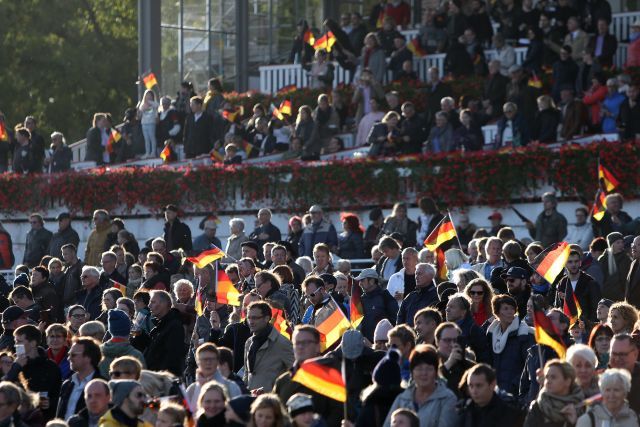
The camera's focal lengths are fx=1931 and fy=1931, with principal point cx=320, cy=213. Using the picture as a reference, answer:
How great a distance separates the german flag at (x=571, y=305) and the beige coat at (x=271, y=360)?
9.32 feet

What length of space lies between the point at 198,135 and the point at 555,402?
69.9 ft

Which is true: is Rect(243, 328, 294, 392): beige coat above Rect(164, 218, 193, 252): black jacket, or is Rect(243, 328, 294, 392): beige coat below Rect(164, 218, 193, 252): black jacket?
above

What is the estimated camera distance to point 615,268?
64.3 ft

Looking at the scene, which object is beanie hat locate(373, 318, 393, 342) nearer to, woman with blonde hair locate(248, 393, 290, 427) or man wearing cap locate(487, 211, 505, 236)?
woman with blonde hair locate(248, 393, 290, 427)

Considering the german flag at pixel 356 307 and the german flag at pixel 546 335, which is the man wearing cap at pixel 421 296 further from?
the german flag at pixel 546 335

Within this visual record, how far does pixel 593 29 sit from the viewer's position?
3228 centimetres

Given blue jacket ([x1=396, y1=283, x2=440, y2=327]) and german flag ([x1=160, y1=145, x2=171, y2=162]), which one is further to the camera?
german flag ([x1=160, y1=145, x2=171, y2=162])

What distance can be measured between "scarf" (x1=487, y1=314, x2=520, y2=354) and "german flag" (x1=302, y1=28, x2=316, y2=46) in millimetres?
21658

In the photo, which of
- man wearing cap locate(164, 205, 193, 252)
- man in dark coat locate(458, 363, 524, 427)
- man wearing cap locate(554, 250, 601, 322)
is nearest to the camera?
man in dark coat locate(458, 363, 524, 427)

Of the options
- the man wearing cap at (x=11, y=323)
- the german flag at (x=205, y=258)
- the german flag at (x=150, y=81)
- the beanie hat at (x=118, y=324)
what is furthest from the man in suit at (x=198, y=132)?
the beanie hat at (x=118, y=324)

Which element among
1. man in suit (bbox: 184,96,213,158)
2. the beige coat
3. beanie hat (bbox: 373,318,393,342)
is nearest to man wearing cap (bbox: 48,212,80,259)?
man in suit (bbox: 184,96,213,158)

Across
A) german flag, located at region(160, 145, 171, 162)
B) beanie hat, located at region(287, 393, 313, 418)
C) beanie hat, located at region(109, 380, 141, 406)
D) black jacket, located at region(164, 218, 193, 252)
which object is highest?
beanie hat, located at region(287, 393, 313, 418)

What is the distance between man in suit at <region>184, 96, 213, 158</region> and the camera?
32969 mm

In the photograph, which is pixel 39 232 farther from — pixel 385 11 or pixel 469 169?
pixel 385 11
